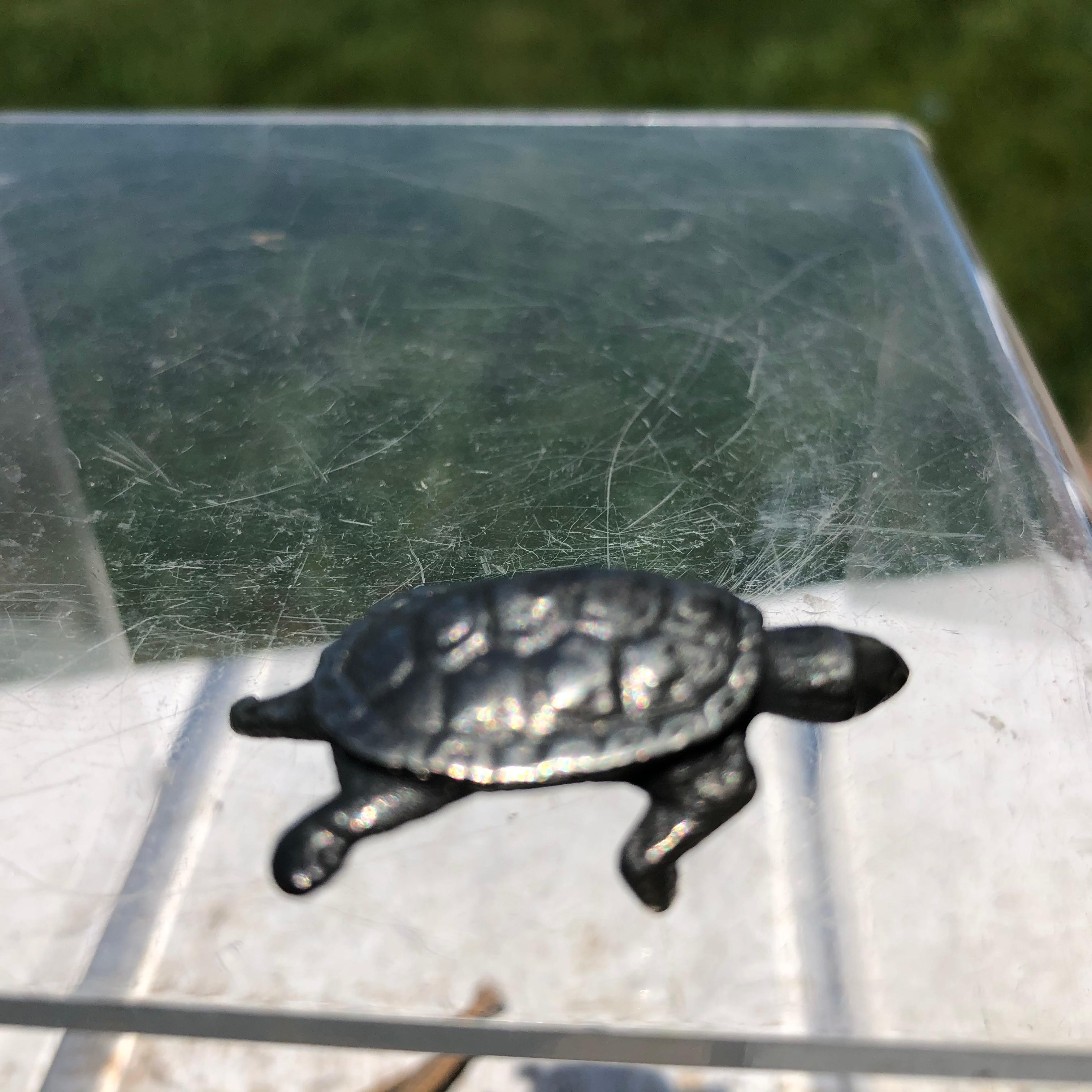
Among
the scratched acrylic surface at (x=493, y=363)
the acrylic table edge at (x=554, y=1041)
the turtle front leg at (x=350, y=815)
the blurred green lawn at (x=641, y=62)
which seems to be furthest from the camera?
the blurred green lawn at (x=641, y=62)

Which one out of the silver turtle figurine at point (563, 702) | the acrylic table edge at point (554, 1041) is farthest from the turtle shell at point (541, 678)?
the acrylic table edge at point (554, 1041)

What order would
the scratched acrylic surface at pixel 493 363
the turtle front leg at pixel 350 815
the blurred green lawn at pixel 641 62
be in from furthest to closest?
the blurred green lawn at pixel 641 62
the scratched acrylic surface at pixel 493 363
the turtle front leg at pixel 350 815

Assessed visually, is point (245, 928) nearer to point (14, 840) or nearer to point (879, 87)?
point (14, 840)

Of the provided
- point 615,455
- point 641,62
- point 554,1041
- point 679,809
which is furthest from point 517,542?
point 641,62

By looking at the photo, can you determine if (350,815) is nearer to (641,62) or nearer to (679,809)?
(679,809)

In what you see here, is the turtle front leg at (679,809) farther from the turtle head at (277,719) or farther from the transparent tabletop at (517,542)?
the turtle head at (277,719)

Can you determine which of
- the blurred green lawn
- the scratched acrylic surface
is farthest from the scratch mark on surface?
the blurred green lawn

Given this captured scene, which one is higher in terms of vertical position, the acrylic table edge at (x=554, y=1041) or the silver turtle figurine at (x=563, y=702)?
the silver turtle figurine at (x=563, y=702)
